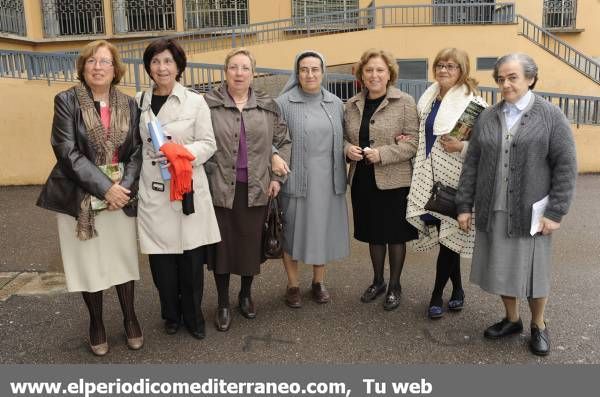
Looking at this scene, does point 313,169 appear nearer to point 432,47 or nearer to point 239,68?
point 239,68

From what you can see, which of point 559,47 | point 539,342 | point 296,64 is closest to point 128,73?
point 296,64

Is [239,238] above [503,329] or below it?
above

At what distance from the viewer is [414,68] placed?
12289 millimetres

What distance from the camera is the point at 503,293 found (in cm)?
342

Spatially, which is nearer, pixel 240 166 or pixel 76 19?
pixel 240 166

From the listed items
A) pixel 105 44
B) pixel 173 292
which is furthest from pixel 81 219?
pixel 105 44

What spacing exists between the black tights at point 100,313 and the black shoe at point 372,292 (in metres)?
1.72

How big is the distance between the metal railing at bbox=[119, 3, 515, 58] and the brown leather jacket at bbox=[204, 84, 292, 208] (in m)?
9.58

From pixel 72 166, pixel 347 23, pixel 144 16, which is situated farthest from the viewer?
pixel 144 16

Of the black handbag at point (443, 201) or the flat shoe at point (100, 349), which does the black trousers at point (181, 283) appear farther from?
the black handbag at point (443, 201)

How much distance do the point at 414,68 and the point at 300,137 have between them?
29.8ft

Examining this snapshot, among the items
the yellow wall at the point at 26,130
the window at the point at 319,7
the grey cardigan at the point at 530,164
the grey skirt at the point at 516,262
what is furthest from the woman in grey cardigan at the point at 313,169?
the window at the point at 319,7

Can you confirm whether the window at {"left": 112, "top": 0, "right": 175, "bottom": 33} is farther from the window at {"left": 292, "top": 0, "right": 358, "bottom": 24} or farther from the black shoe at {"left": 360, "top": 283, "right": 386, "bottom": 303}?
the black shoe at {"left": 360, "top": 283, "right": 386, "bottom": 303}

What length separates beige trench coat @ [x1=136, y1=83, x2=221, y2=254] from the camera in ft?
11.1
